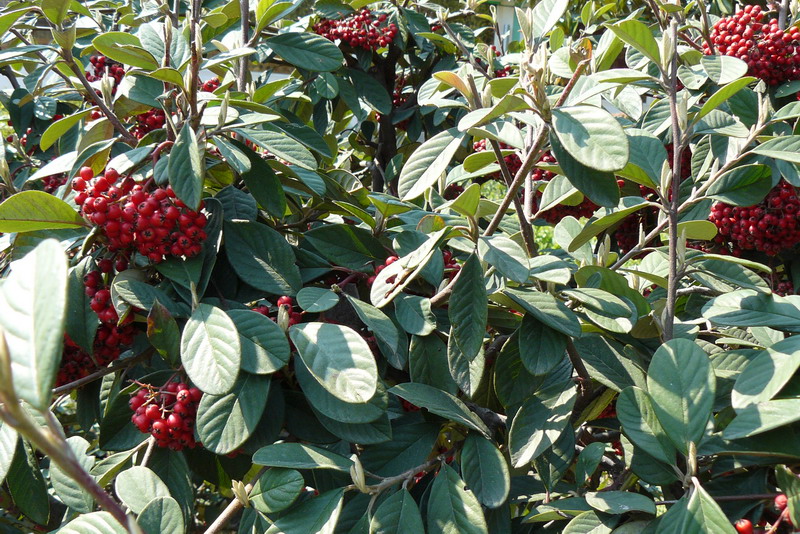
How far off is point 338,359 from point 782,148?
3.00 feet

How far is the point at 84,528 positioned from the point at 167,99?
0.82 m

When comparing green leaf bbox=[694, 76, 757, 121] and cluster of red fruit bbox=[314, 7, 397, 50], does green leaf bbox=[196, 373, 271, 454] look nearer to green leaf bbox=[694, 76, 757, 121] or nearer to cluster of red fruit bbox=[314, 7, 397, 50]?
green leaf bbox=[694, 76, 757, 121]

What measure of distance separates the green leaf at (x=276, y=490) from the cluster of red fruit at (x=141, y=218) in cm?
43

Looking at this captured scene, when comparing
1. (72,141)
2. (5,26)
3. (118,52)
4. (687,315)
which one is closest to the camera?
(118,52)

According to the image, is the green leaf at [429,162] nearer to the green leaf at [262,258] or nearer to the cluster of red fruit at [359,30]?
the green leaf at [262,258]

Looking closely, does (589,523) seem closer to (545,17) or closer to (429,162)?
(429,162)

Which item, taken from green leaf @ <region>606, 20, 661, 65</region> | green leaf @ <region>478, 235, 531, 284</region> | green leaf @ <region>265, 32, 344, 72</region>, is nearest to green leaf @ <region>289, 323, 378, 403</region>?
green leaf @ <region>478, 235, 531, 284</region>

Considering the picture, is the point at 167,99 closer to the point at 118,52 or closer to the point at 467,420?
the point at 118,52

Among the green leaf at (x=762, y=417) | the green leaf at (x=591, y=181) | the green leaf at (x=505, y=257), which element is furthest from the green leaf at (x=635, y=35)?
the green leaf at (x=762, y=417)

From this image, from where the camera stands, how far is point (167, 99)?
1387mm

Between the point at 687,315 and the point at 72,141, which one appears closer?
the point at 687,315

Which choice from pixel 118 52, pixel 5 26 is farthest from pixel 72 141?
pixel 118 52

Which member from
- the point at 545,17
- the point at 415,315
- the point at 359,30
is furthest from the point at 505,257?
the point at 359,30

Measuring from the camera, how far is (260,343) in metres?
1.12
